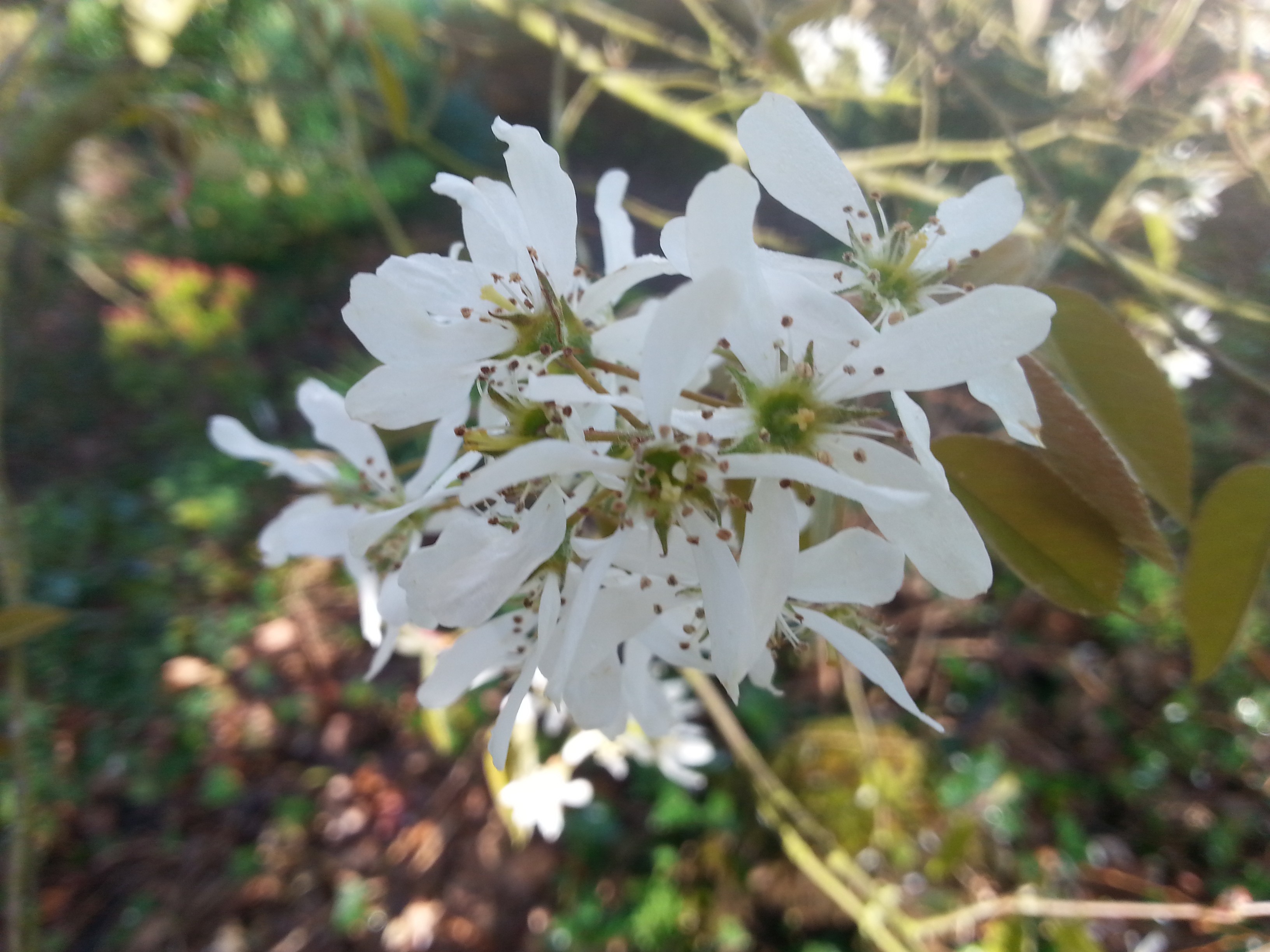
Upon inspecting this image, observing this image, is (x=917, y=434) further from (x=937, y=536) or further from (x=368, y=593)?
(x=368, y=593)

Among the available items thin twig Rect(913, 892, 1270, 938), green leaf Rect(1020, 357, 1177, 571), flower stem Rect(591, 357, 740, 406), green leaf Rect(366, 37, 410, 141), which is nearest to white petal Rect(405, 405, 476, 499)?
flower stem Rect(591, 357, 740, 406)

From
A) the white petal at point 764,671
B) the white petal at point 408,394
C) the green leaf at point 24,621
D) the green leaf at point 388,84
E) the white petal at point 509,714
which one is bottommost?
the white petal at point 764,671

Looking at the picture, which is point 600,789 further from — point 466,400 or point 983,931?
point 466,400

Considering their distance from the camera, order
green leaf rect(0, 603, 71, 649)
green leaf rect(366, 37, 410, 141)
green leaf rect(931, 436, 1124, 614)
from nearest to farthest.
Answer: green leaf rect(931, 436, 1124, 614), green leaf rect(0, 603, 71, 649), green leaf rect(366, 37, 410, 141)

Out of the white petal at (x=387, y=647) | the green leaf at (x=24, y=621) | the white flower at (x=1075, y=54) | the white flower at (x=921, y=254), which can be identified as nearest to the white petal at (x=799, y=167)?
the white flower at (x=921, y=254)

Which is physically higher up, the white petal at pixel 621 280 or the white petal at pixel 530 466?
the white petal at pixel 621 280

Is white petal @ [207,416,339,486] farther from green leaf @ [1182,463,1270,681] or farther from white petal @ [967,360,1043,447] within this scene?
green leaf @ [1182,463,1270,681]

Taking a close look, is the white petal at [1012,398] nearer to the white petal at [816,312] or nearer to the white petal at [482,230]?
the white petal at [816,312]
